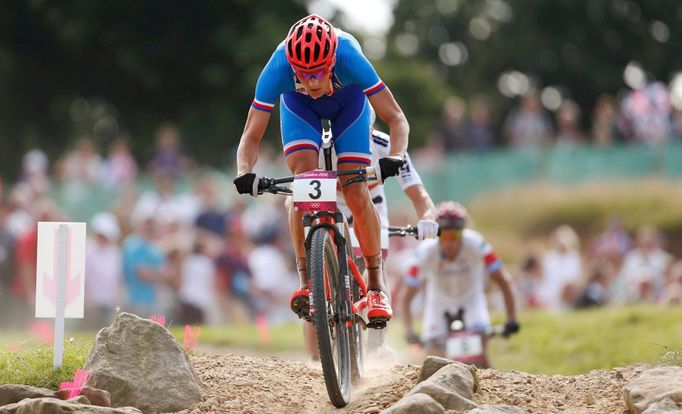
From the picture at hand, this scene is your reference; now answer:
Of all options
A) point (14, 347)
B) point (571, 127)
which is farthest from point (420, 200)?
point (571, 127)

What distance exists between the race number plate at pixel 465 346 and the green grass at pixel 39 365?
14.1 ft

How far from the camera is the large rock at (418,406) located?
7617mm

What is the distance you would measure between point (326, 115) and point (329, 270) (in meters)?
1.21

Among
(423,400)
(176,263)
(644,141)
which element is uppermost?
(644,141)

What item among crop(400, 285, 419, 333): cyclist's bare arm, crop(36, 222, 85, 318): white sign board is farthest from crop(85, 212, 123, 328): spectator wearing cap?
crop(36, 222, 85, 318): white sign board

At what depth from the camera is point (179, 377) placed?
848 cm

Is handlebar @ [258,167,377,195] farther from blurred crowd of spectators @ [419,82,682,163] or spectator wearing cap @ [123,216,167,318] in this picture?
blurred crowd of spectators @ [419,82,682,163]

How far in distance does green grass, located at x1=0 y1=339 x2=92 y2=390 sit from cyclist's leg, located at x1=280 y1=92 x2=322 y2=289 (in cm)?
161

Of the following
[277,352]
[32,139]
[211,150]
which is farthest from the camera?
[32,139]

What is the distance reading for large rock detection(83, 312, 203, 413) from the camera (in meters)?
8.29

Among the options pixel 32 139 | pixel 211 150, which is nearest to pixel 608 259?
pixel 211 150

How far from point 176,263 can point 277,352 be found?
9.23 feet

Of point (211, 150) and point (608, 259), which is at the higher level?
point (211, 150)

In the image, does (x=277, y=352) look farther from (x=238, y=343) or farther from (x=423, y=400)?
(x=423, y=400)
